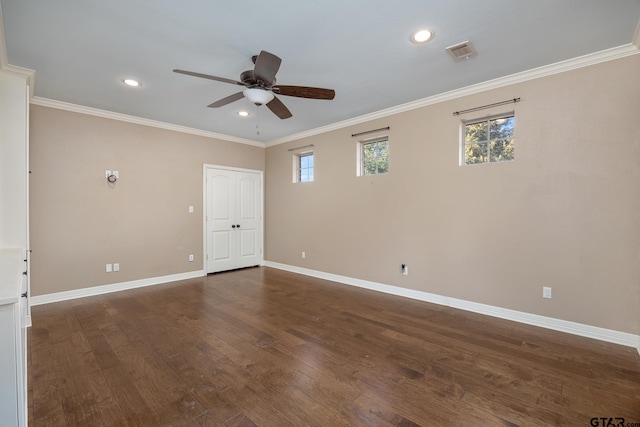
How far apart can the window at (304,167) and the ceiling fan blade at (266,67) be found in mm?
3221

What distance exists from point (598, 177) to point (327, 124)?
3.66 meters

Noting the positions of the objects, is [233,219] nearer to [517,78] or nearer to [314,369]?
[314,369]

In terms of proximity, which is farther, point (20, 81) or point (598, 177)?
point (20, 81)

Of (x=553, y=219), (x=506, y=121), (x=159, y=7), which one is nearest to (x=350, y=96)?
(x=506, y=121)

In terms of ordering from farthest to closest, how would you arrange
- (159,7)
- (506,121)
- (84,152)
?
1. (84,152)
2. (506,121)
3. (159,7)

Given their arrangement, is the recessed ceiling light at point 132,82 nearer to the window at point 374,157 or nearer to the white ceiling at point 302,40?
the white ceiling at point 302,40

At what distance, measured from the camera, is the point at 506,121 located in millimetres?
Result: 3455

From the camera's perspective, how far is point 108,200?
175 inches

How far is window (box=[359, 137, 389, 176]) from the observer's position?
4.55m

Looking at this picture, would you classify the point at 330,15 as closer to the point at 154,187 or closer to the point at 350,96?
the point at 350,96

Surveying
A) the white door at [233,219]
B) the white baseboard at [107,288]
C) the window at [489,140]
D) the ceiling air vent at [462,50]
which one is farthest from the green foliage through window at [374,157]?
the white baseboard at [107,288]

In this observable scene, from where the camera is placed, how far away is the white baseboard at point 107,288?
3915mm

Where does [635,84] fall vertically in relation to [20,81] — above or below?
below

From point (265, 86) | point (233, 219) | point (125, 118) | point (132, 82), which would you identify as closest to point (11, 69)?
point (132, 82)
